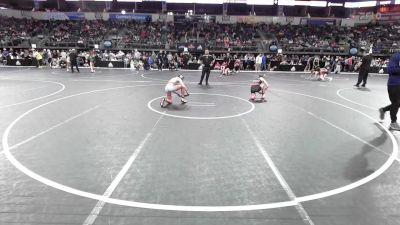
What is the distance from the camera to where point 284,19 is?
4050 cm

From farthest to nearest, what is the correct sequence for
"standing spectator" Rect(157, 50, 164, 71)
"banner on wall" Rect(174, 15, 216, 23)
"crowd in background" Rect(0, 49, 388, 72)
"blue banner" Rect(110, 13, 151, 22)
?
"blue banner" Rect(110, 13, 151, 22)
"banner on wall" Rect(174, 15, 216, 23)
"crowd in background" Rect(0, 49, 388, 72)
"standing spectator" Rect(157, 50, 164, 71)

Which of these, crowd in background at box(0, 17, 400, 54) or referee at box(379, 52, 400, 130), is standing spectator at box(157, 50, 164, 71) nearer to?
crowd in background at box(0, 17, 400, 54)

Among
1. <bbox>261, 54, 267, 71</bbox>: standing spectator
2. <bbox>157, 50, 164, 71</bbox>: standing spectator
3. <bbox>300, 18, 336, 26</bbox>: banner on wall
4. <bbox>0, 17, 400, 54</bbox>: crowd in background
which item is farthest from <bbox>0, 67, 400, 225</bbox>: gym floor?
<bbox>300, 18, 336, 26</bbox>: banner on wall

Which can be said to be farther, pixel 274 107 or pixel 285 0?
pixel 285 0

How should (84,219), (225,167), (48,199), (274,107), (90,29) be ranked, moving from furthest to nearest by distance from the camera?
(90,29) → (274,107) → (225,167) → (48,199) → (84,219)

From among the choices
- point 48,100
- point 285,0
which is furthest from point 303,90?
point 285,0

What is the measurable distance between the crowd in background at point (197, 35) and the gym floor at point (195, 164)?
22.6 metres

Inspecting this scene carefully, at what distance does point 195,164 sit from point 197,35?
3201 centimetres

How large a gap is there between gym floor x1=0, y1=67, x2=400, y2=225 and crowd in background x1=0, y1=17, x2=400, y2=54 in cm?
2263

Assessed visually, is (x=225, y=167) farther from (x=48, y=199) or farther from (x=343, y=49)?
(x=343, y=49)

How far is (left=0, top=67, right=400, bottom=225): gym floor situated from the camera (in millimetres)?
4191

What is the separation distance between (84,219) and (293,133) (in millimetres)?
5455

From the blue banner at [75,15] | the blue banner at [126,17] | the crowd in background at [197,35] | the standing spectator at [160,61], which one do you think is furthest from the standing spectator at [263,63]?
the blue banner at [75,15]

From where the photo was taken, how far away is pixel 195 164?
227 inches
